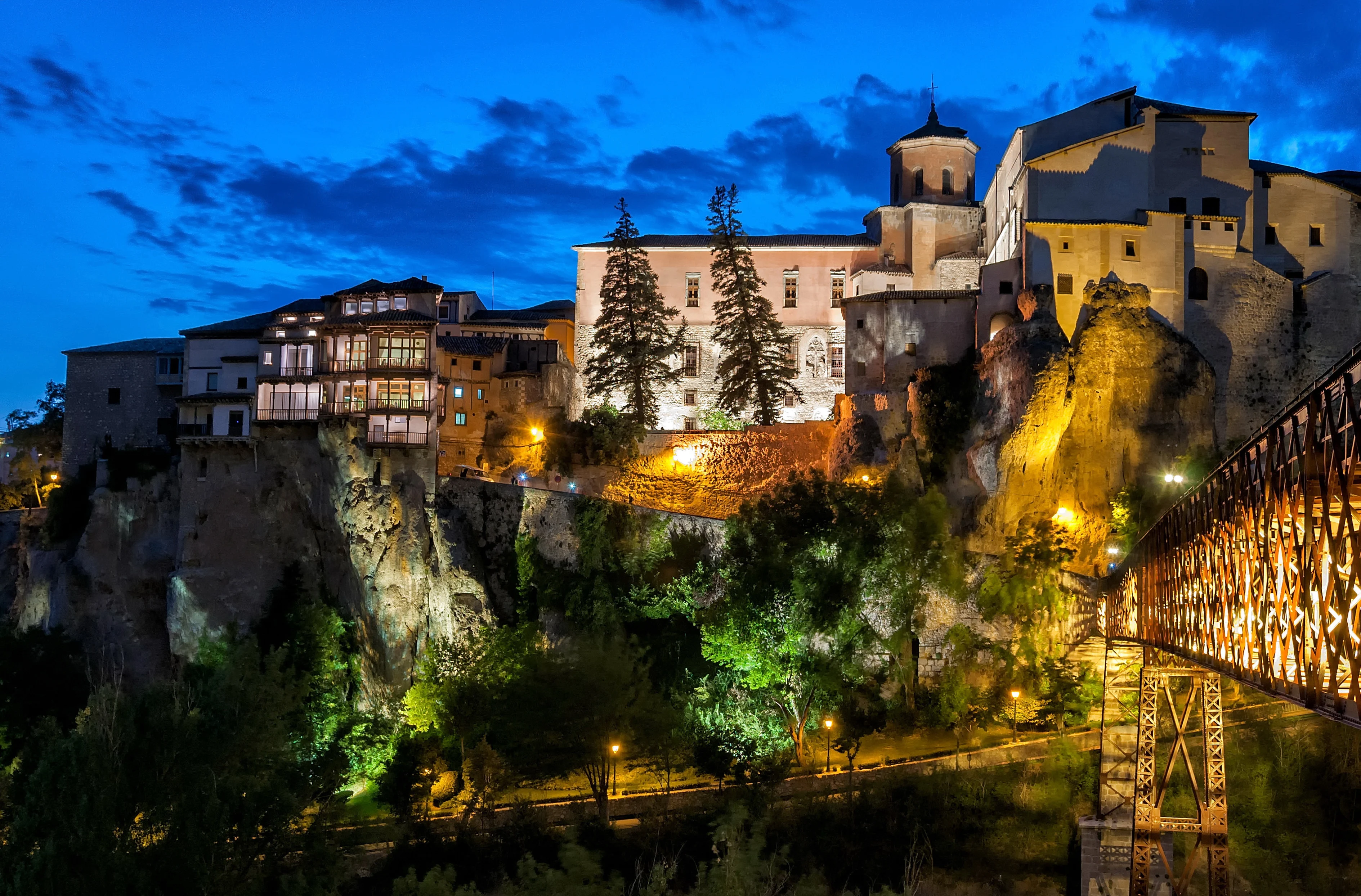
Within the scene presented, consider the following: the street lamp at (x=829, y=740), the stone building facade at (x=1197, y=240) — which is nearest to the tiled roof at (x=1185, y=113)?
the stone building facade at (x=1197, y=240)

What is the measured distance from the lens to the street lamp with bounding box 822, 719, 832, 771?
3578cm

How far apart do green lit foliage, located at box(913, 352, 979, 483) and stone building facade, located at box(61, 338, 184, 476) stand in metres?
36.7

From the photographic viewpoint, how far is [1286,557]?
15.6m

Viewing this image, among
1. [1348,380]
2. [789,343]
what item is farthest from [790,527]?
[1348,380]

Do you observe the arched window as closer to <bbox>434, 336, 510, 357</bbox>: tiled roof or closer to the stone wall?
the stone wall

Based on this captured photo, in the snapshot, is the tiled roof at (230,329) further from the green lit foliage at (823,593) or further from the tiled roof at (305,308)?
the green lit foliage at (823,593)

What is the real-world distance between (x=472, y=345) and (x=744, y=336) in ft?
41.6

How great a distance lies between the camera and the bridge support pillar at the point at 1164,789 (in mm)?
24781

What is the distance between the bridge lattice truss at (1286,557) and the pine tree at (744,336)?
1280 inches

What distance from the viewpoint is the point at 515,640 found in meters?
41.5

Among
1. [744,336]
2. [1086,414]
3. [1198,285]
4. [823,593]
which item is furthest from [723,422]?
[1198,285]

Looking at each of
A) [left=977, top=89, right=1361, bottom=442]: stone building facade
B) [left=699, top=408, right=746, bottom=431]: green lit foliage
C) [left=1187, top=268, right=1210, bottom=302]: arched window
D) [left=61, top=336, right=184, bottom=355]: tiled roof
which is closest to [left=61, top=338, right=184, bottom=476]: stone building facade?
[left=61, top=336, right=184, bottom=355]: tiled roof

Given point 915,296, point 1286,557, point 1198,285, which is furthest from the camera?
point 915,296

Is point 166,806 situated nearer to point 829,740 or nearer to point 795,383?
point 829,740
